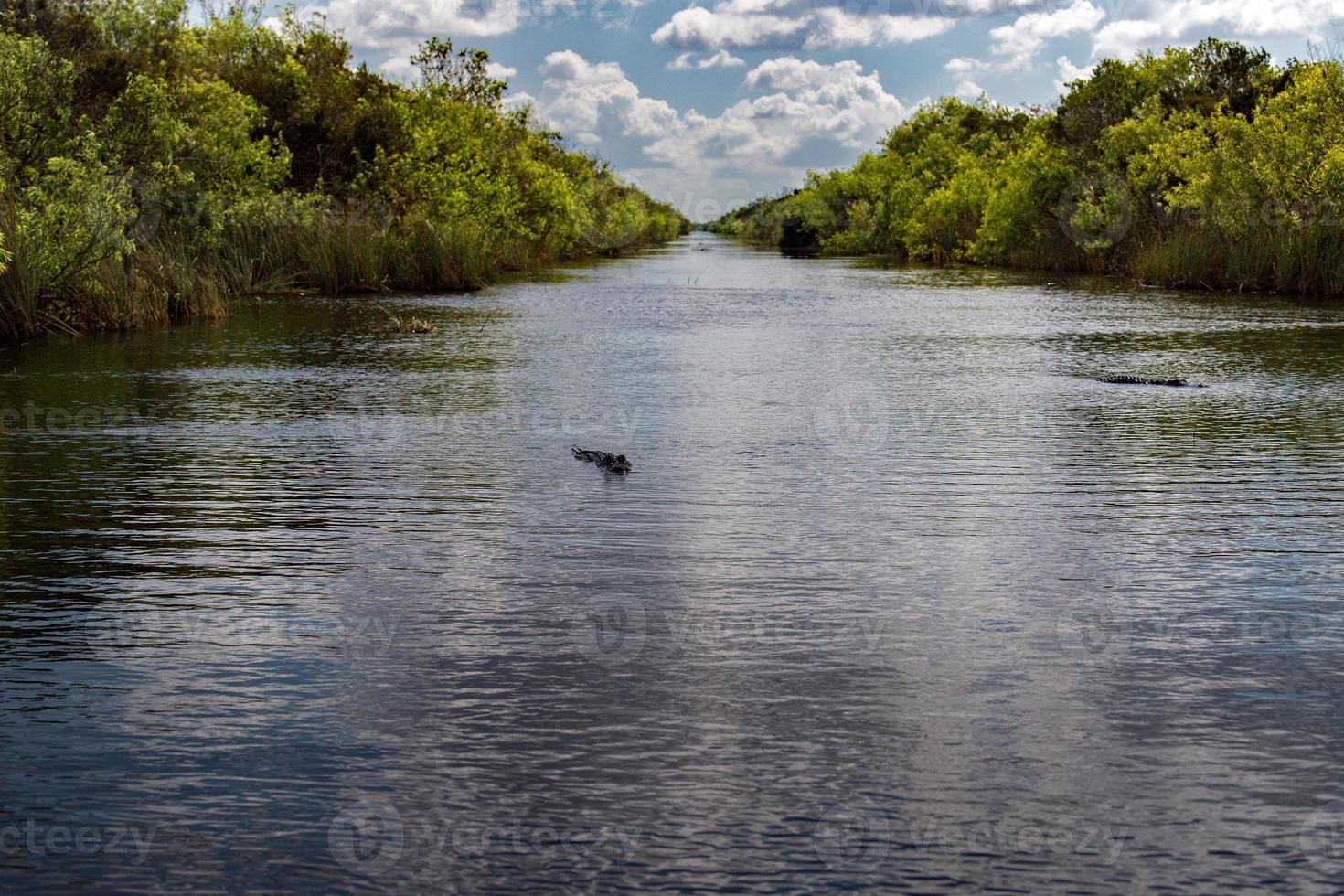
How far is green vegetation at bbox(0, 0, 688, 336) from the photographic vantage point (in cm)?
2298

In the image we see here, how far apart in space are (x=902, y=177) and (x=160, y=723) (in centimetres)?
9201

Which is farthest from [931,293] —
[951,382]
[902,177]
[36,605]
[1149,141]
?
[902,177]

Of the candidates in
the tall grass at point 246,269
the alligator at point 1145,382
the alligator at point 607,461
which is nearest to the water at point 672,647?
the alligator at point 607,461

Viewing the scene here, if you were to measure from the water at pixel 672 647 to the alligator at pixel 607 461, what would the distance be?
236mm

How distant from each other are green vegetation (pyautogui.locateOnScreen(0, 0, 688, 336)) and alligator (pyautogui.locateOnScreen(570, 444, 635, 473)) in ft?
26.5

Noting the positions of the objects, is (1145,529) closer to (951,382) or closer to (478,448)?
(478,448)

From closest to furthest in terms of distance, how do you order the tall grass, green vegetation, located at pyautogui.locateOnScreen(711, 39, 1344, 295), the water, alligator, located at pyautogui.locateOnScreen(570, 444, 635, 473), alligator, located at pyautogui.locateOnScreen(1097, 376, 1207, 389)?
the water
alligator, located at pyautogui.locateOnScreen(570, 444, 635, 473)
alligator, located at pyautogui.locateOnScreen(1097, 376, 1207, 389)
the tall grass
green vegetation, located at pyautogui.locateOnScreen(711, 39, 1344, 295)

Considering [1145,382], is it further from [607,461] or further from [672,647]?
[672,647]

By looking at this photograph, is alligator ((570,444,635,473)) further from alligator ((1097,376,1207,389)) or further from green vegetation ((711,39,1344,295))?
green vegetation ((711,39,1344,295))

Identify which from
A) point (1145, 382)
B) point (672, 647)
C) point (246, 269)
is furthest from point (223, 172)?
point (672, 647)

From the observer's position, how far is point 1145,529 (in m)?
9.05

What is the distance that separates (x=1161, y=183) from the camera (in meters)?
49.0

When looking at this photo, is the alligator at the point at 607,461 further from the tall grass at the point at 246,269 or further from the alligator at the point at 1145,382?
the tall grass at the point at 246,269

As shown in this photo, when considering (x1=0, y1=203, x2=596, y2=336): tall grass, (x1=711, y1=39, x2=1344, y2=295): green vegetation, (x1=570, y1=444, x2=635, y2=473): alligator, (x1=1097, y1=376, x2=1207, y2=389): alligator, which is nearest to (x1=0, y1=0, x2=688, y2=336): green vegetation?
(x1=0, y1=203, x2=596, y2=336): tall grass
